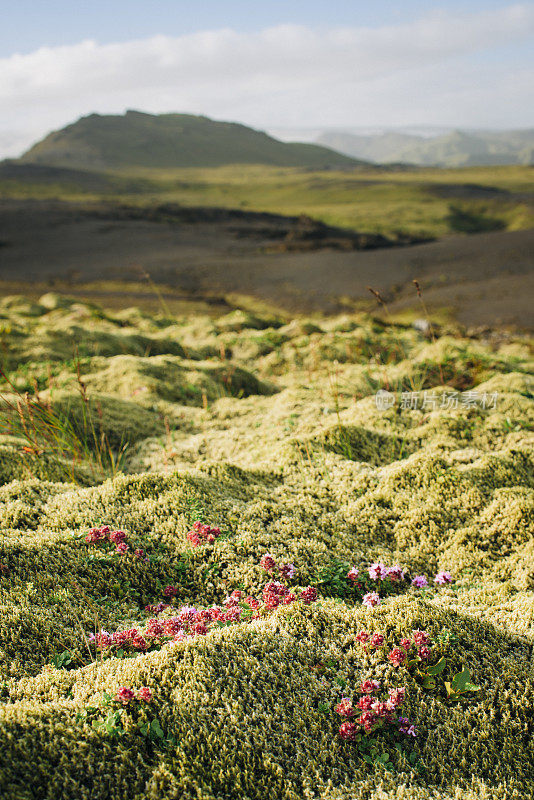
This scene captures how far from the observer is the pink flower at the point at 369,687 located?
9.51 ft

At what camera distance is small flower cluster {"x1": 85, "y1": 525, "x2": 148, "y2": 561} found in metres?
4.02

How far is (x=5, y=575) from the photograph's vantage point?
3637mm

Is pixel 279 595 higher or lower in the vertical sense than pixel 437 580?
higher

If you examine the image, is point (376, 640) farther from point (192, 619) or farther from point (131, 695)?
point (131, 695)

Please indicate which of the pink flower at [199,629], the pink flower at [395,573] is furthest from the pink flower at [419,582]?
the pink flower at [199,629]

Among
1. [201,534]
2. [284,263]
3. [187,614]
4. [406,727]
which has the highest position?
[284,263]

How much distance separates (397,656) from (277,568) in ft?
3.82

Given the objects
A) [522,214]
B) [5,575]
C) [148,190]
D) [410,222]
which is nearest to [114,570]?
[5,575]

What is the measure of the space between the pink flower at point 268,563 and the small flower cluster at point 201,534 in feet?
1.61

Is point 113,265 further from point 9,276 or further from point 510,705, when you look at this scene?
point 510,705

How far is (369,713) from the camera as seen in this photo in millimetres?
2766

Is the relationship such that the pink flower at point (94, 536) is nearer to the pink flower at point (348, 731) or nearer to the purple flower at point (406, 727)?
the pink flower at point (348, 731)

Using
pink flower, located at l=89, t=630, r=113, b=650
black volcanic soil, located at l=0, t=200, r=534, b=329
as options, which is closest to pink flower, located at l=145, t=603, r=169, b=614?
pink flower, located at l=89, t=630, r=113, b=650

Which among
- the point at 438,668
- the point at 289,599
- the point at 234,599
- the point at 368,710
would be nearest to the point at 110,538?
the point at 234,599
